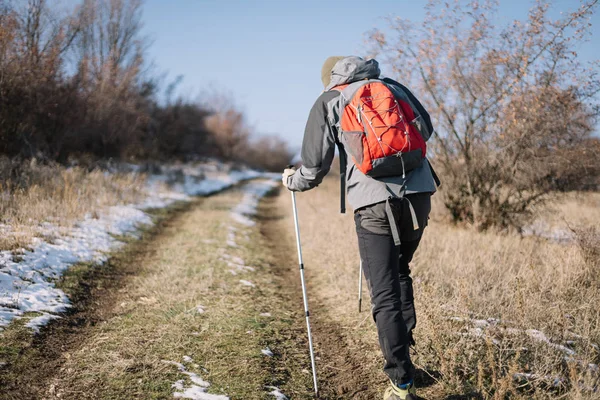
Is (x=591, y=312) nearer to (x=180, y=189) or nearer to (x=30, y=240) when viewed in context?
(x=30, y=240)

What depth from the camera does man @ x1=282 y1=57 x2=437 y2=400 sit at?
107 inches

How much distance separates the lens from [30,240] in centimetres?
579

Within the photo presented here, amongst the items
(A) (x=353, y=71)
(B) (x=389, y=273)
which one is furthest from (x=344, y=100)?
(B) (x=389, y=273)

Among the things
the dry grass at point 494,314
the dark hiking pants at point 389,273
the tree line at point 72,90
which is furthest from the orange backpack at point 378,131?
the tree line at point 72,90

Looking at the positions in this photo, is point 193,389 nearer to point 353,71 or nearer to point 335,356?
point 335,356

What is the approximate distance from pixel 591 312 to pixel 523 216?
5.20m

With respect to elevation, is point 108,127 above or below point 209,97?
below

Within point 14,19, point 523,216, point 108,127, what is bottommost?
point 523,216

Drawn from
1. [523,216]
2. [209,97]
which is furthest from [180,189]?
[209,97]

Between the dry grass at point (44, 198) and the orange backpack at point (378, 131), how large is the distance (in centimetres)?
512

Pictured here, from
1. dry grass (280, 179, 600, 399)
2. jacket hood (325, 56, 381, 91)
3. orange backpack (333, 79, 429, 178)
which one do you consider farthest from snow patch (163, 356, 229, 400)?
jacket hood (325, 56, 381, 91)

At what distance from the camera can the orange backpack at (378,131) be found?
2643 mm

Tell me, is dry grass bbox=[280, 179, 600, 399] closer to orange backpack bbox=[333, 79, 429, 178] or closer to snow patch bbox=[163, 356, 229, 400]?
snow patch bbox=[163, 356, 229, 400]

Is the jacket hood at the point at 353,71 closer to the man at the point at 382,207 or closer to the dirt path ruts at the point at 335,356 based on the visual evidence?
the man at the point at 382,207
